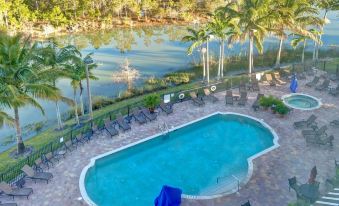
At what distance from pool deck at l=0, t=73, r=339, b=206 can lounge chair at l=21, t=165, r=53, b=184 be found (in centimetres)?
31

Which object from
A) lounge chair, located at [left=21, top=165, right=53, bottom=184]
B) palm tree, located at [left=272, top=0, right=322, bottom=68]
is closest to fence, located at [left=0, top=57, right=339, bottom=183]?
lounge chair, located at [left=21, top=165, right=53, bottom=184]

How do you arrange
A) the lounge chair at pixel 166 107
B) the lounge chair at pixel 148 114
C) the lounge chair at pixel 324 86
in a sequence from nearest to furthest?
1. the lounge chair at pixel 148 114
2. the lounge chair at pixel 166 107
3. the lounge chair at pixel 324 86

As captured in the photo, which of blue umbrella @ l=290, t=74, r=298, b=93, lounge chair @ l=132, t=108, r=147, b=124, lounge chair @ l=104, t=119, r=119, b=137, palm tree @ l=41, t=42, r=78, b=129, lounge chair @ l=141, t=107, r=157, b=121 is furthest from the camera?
blue umbrella @ l=290, t=74, r=298, b=93

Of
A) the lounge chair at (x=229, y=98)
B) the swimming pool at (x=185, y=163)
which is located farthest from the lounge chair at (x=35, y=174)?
the lounge chair at (x=229, y=98)

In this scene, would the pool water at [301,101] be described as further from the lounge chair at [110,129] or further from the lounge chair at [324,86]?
the lounge chair at [110,129]

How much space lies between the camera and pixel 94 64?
24.9 meters

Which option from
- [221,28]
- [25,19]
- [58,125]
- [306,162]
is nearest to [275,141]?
[306,162]

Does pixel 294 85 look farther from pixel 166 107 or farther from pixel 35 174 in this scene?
pixel 35 174

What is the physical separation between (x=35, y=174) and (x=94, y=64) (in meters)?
8.97

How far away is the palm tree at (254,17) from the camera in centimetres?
2914

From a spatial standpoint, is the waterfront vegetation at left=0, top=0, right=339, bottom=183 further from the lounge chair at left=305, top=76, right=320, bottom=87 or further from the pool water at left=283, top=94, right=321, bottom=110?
the lounge chair at left=305, top=76, right=320, bottom=87

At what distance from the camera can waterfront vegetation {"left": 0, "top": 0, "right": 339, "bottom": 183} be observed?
20.0 m

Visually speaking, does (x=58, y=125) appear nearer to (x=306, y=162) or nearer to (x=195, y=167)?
(x=195, y=167)

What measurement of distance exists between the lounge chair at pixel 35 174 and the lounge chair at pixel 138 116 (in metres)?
7.49
